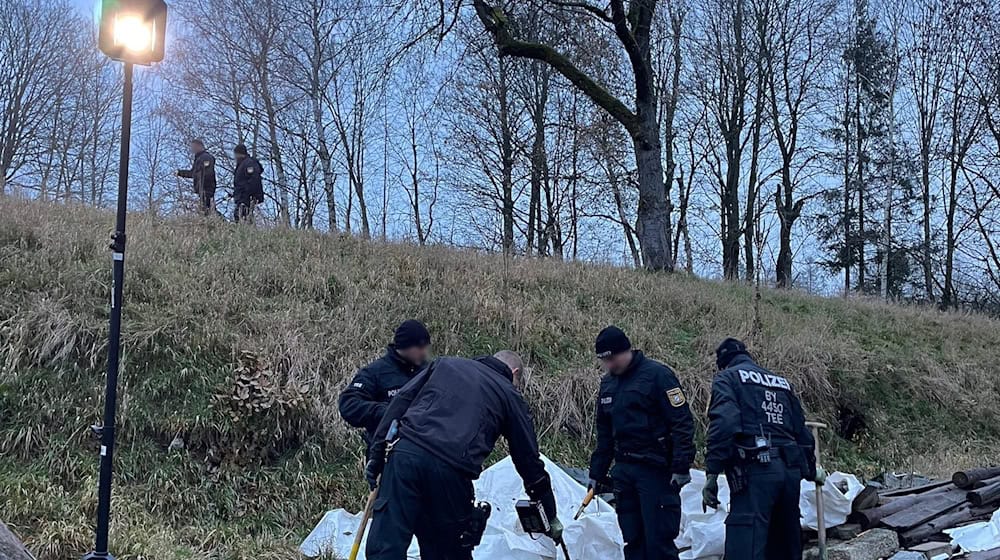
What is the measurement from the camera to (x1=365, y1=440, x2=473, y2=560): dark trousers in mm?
3973

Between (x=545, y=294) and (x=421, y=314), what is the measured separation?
2.26m

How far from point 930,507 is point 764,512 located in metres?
2.38

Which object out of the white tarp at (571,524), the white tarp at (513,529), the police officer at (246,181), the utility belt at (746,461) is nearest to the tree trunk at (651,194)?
the police officer at (246,181)

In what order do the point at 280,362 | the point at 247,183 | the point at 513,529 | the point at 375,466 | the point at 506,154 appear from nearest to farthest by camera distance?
the point at 375,466
the point at 513,529
the point at 280,362
the point at 247,183
the point at 506,154

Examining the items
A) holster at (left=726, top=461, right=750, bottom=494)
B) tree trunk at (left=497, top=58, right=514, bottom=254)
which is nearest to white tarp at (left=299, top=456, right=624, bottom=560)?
holster at (left=726, top=461, right=750, bottom=494)

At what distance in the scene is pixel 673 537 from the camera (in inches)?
210

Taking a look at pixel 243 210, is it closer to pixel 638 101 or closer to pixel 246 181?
pixel 246 181

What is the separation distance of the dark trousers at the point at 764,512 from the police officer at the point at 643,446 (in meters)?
0.40

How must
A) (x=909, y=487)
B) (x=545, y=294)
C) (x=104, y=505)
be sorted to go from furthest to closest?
(x=545, y=294)
(x=909, y=487)
(x=104, y=505)

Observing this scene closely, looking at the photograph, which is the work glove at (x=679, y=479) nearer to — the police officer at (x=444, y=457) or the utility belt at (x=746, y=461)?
the utility belt at (x=746, y=461)

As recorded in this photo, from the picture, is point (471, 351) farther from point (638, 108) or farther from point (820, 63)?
point (820, 63)

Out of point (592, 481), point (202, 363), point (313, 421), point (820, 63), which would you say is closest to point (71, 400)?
point (202, 363)

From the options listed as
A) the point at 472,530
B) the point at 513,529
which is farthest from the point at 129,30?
the point at 513,529

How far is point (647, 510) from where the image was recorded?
5.36 metres
